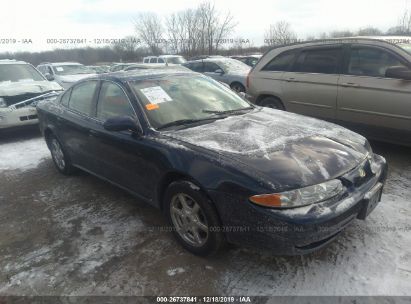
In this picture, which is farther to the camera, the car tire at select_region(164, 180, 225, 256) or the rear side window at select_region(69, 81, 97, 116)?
the rear side window at select_region(69, 81, 97, 116)

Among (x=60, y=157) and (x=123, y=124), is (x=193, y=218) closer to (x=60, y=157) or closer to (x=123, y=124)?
(x=123, y=124)

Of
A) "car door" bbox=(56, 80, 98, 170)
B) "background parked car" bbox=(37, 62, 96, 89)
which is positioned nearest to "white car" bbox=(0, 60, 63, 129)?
"car door" bbox=(56, 80, 98, 170)

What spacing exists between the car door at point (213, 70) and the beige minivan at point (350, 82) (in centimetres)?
494

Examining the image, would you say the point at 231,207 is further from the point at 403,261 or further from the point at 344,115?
the point at 344,115

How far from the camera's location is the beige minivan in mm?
4500

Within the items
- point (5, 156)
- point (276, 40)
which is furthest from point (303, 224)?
point (276, 40)

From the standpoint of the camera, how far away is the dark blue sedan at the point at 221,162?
2.27 meters

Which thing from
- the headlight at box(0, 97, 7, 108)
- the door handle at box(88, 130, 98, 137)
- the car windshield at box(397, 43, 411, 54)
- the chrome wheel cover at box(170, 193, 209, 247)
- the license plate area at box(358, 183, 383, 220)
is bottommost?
the chrome wheel cover at box(170, 193, 209, 247)

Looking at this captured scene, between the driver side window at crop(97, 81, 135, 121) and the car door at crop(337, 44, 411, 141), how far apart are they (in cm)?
338

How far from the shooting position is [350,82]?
16.3 feet

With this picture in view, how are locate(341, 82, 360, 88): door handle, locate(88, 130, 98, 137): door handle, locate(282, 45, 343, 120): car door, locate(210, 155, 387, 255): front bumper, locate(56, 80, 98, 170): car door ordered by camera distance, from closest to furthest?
locate(210, 155, 387, 255): front bumper, locate(88, 130, 98, 137): door handle, locate(56, 80, 98, 170): car door, locate(341, 82, 360, 88): door handle, locate(282, 45, 343, 120): car door

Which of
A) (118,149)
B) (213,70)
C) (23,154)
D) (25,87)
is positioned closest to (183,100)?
(118,149)

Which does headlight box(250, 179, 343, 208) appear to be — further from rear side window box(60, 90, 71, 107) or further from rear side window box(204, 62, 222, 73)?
rear side window box(204, 62, 222, 73)

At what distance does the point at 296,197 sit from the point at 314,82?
3.67 m
